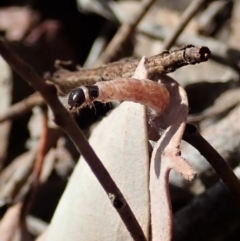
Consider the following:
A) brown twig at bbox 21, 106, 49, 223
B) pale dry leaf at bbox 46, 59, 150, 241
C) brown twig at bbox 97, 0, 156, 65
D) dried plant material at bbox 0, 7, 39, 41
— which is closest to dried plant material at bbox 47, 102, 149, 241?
pale dry leaf at bbox 46, 59, 150, 241

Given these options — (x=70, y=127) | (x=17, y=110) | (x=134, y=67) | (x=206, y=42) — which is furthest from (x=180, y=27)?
(x=70, y=127)

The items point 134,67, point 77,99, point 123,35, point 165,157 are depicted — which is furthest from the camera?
point 123,35

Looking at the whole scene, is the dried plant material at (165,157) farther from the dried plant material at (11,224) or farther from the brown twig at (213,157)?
the dried plant material at (11,224)

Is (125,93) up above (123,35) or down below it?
above

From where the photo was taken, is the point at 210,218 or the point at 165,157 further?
the point at 210,218

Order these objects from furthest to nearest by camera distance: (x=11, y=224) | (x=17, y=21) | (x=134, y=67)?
(x=17, y=21), (x=11, y=224), (x=134, y=67)

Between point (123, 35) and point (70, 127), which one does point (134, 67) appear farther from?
point (123, 35)

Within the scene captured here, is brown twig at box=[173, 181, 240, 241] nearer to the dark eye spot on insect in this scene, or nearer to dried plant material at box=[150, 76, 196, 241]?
dried plant material at box=[150, 76, 196, 241]
